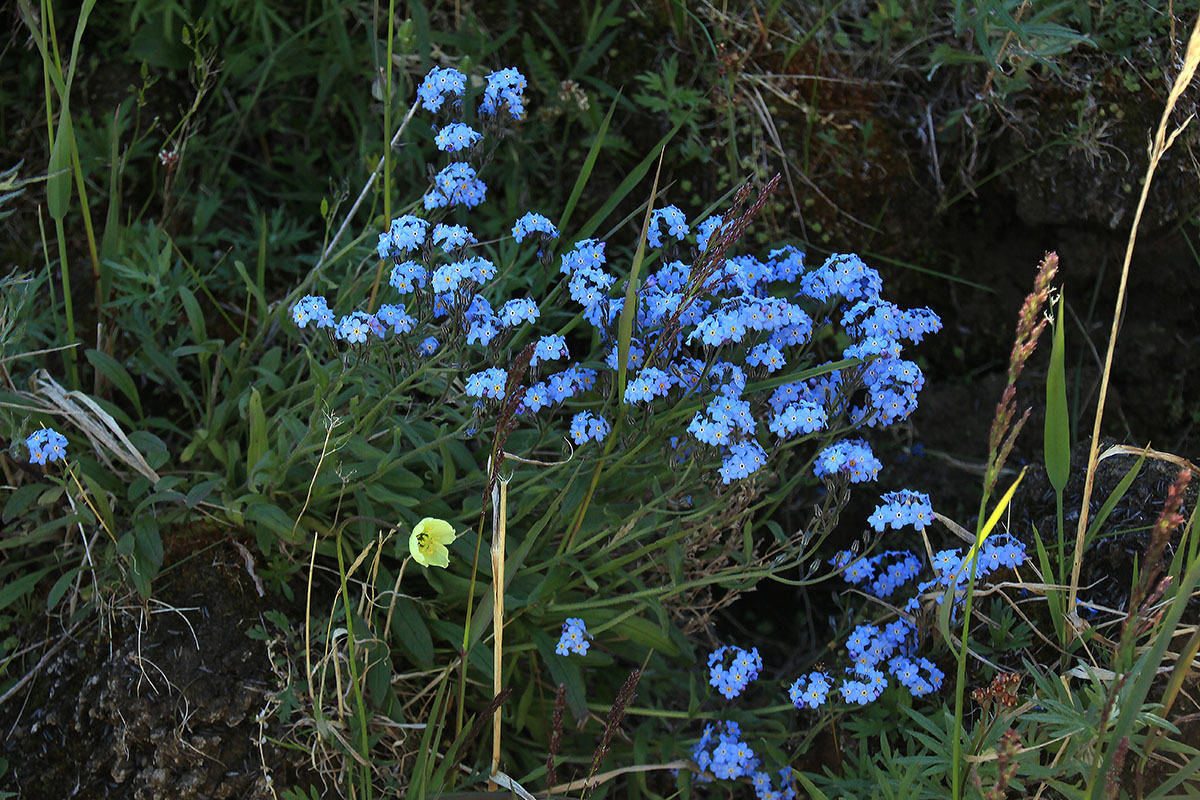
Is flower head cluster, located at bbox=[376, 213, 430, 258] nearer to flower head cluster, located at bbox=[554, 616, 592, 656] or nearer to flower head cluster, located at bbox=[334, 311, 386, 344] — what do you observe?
flower head cluster, located at bbox=[334, 311, 386, 344]

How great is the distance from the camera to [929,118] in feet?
11.9

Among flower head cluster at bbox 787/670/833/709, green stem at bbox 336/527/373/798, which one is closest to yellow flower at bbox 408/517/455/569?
green stem at bbox 336/527/373/798

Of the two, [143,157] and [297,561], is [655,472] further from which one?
[143,157]

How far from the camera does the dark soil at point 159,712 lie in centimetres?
262

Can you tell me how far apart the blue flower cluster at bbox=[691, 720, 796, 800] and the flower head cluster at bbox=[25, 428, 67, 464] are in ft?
5.90

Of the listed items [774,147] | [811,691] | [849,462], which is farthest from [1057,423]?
[774,147]

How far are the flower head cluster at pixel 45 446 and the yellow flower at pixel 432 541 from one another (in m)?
0.99

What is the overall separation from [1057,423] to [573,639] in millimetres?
1267

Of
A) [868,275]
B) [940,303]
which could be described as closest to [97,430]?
[868,275]

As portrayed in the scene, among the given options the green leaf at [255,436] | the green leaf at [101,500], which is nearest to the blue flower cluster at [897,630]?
the green leaf at [255,436]

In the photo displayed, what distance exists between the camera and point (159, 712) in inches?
104

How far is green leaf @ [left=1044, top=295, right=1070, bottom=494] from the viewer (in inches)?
78.5

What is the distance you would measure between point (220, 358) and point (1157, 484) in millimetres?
2664

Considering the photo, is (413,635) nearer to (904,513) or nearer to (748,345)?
(748,345)
